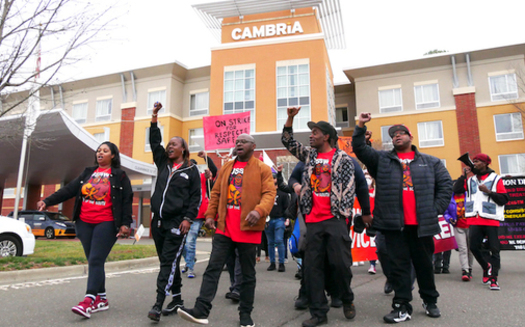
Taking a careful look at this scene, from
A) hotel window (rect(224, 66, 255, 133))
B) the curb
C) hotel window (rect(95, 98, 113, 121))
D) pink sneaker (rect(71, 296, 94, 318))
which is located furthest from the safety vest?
hotel window (rect(95, 98, 113, 121))

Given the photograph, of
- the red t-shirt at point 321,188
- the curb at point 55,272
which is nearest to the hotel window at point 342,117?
the curb at point 55,272

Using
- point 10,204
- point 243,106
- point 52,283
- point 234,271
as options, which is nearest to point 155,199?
point 234,271

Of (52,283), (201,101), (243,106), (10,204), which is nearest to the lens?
(52,283)

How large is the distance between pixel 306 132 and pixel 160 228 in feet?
77.5

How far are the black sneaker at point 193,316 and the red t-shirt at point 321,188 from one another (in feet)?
4.80

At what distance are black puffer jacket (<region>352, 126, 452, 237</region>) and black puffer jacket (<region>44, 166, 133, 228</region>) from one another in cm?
281

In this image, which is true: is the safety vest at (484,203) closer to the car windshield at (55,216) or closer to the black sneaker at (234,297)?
the black sneaker at (234,297)

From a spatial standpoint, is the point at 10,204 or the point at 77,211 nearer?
the point at 77,211

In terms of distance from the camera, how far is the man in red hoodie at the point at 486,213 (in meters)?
5.93

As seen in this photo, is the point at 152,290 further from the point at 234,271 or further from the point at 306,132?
the point at 306,132

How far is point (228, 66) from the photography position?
30.3 metres

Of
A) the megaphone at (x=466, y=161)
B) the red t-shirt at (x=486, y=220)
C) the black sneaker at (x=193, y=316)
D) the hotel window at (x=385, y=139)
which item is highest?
the hotel window at (x=385, y=139)

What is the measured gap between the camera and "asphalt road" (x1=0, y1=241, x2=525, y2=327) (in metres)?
3.84

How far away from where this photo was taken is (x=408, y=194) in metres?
4.21
